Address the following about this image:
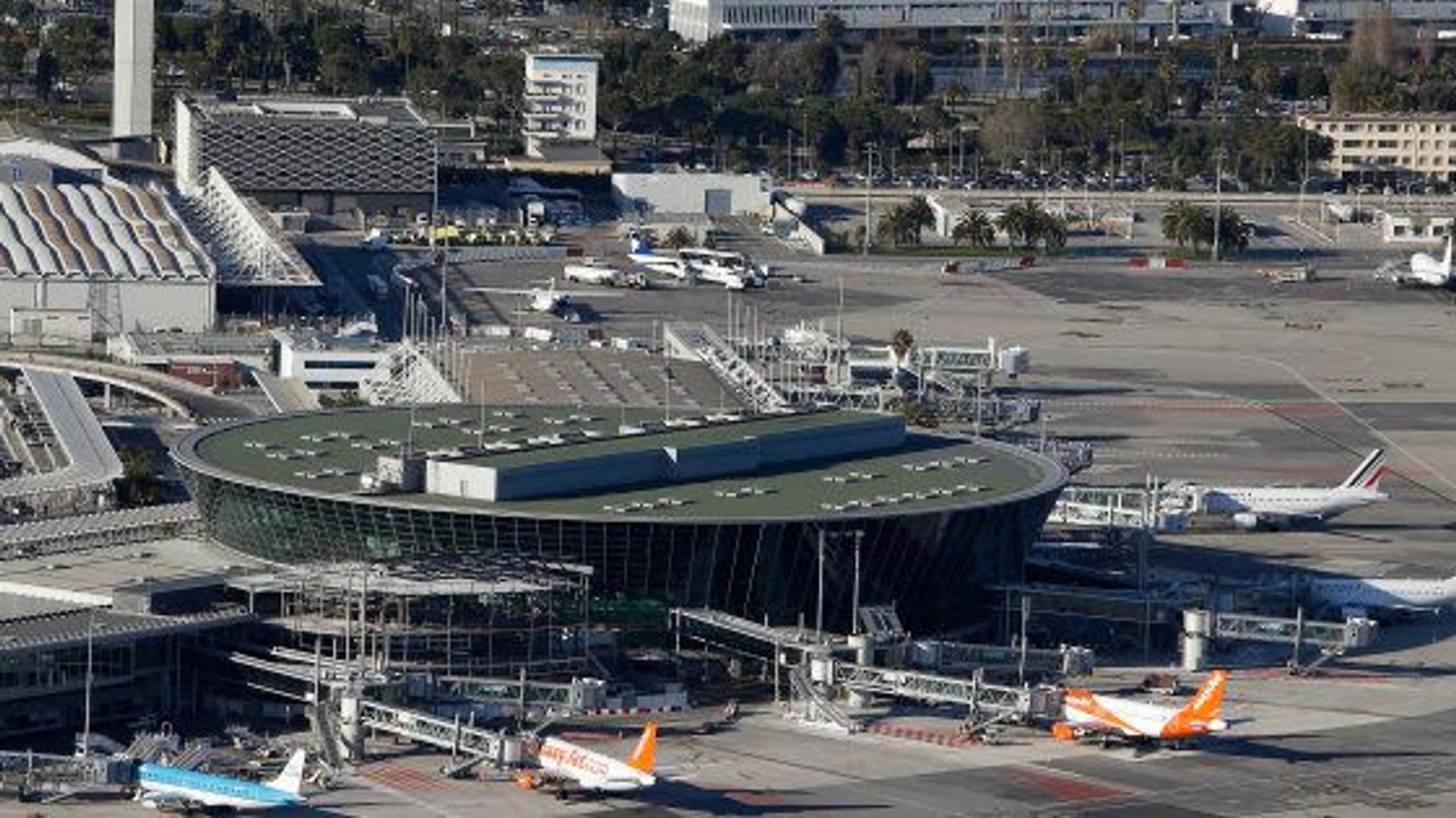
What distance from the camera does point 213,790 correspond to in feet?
273

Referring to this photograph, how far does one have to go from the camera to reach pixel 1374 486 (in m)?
125

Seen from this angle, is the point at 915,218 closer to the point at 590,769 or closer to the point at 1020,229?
the point at 1020,229

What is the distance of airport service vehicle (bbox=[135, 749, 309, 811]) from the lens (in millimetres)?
83062

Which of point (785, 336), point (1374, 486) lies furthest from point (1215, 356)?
point (1374, 486)

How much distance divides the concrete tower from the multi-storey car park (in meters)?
84.4

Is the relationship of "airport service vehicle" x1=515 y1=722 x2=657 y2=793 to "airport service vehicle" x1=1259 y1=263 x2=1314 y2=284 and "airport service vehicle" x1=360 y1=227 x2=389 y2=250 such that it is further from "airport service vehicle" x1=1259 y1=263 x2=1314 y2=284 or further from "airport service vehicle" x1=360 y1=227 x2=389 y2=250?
"airport service vehicle" x1=1259 y1=263 x2=1314 y2=284

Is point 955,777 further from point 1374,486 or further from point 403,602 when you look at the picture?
point 1374,486

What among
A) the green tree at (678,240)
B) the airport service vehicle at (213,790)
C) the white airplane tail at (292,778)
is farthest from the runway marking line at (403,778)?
the green tree at (678,240)

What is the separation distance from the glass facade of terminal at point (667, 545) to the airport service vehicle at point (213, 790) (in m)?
14.2

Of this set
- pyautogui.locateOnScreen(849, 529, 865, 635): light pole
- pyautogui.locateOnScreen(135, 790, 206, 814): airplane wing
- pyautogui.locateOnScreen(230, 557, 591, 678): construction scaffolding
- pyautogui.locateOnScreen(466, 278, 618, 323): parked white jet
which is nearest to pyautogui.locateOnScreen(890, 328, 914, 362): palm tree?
pyautogui.locateOnScreen(466, 278, 618, 323): parked white jet

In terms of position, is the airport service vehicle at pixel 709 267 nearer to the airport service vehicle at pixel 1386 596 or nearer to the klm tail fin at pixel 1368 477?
the klm tail fin at pixel 1368 477

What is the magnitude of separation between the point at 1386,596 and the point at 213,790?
37.5 m

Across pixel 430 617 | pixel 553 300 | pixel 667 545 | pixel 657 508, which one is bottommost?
pixel 553 300

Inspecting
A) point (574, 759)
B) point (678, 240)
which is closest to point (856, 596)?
point (574, 759)
